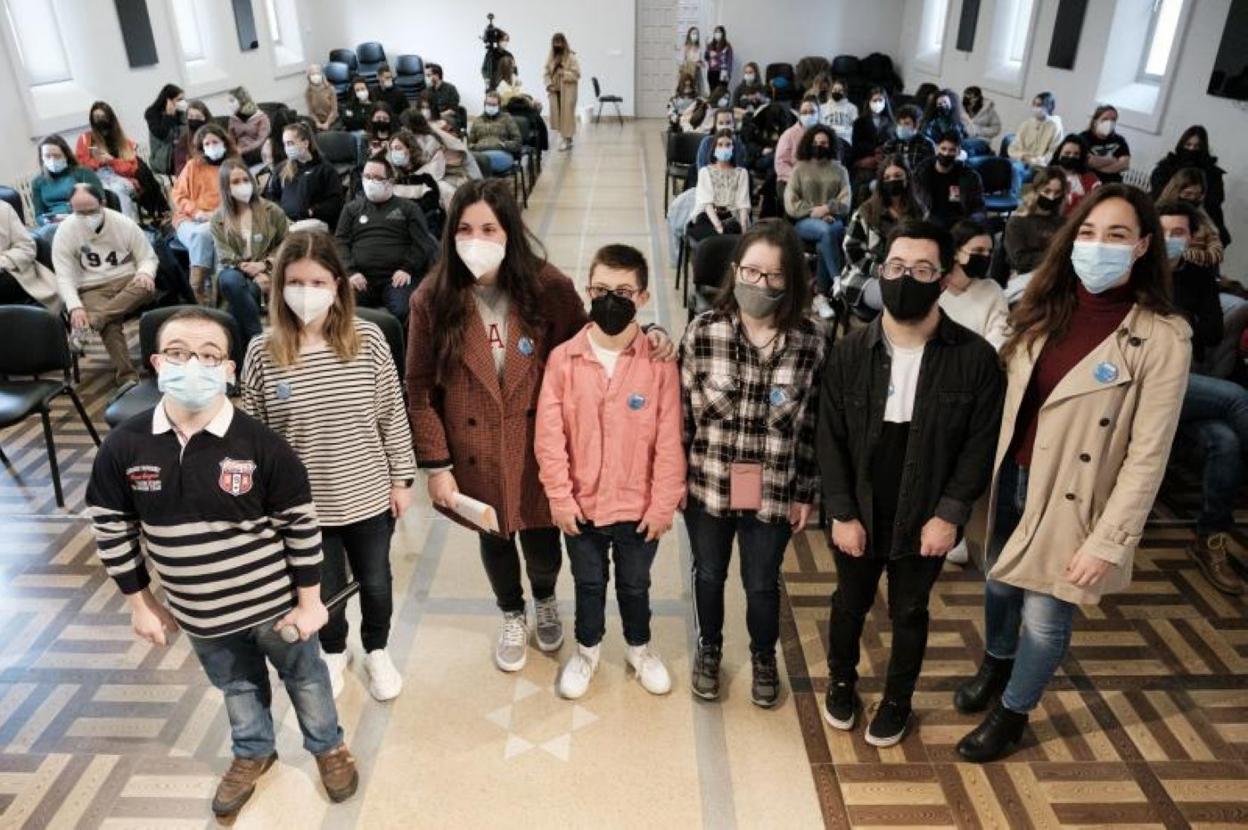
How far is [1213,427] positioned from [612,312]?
8.88ft

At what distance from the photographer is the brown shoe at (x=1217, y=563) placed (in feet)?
10.7

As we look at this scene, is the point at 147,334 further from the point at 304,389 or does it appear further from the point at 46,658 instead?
the point at 304,389

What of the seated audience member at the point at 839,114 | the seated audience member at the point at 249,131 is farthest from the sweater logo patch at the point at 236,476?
the seated audience member at the point at 839,114

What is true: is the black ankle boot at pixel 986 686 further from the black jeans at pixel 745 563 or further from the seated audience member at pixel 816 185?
the seated audience member at pixel 816 185

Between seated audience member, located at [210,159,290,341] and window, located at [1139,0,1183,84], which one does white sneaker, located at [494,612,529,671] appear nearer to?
seated audience member, located at [210,159,290,341]

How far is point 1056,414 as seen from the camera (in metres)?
2.05

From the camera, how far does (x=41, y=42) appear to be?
7961 mm

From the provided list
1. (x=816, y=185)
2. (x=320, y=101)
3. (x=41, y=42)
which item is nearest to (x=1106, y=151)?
(x=816, y=185)

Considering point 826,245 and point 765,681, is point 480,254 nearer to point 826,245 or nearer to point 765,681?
point 765,681

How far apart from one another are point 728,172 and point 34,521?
473cm

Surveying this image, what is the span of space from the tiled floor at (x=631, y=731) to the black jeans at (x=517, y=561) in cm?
26

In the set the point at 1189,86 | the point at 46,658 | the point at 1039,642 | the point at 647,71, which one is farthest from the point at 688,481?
the point at 647,71

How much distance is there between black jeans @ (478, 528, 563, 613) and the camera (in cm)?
275

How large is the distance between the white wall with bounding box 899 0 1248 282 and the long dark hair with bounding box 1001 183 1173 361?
19.1ft
